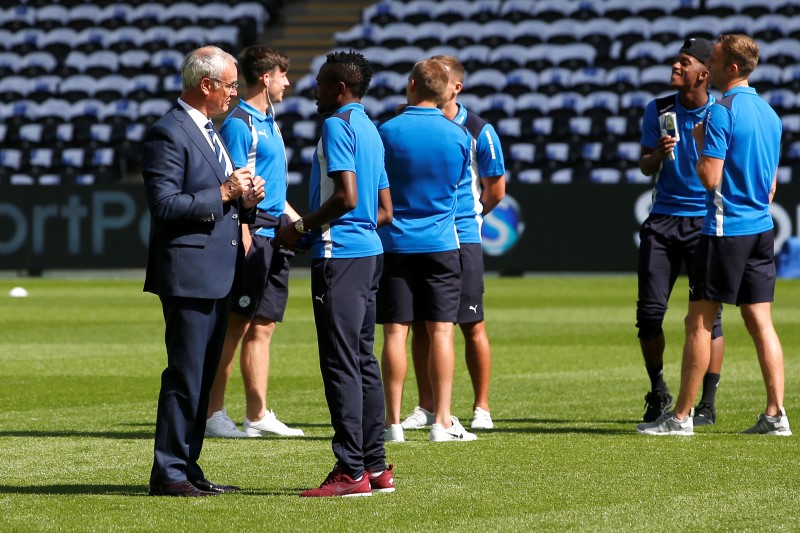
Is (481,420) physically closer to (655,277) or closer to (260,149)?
(655,277)

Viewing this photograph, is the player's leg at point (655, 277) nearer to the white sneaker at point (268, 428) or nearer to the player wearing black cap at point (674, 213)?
the player wearing black cap at point (674, 213)

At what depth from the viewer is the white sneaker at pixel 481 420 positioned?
8.47 metres

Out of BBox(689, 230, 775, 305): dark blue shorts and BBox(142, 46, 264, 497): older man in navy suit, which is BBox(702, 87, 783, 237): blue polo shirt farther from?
BBox(142, 46, 264, 497): older man in navy suit

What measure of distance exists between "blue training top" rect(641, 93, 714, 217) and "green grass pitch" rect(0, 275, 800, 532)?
1.31m

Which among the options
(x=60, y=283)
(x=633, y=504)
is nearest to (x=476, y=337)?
(x=633, y=504)

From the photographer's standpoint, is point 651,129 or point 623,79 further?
point 623,79

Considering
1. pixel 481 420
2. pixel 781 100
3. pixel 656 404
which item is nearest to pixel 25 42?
pixel 781 100

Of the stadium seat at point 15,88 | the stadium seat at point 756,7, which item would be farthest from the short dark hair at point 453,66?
the stadium seat at point 15,88

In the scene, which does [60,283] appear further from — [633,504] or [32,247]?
[633,504]

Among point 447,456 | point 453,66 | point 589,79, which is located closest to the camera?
point 447,456

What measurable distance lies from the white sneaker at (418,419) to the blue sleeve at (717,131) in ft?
7.62

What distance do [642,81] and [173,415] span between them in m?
22.2

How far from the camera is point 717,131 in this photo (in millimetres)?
7852

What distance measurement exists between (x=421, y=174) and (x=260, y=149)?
1.01 m
